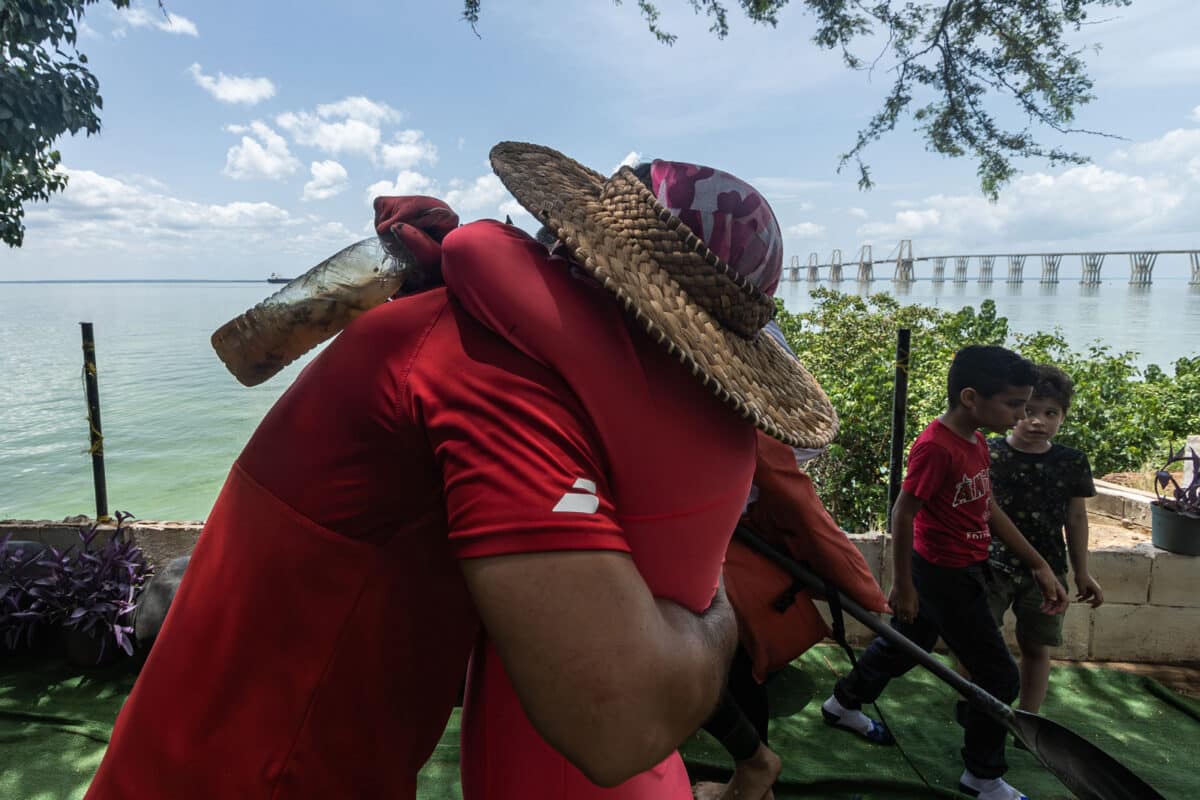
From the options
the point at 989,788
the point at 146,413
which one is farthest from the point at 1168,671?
the point at 146,413

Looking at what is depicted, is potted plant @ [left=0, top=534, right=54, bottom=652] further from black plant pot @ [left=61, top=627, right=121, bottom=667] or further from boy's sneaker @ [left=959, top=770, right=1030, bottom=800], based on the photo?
boy's sneaker @ [left=959, top=770, right=1030, bottom=800]

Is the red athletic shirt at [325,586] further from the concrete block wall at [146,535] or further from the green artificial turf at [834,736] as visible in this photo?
the concrete block wall at [146,535]

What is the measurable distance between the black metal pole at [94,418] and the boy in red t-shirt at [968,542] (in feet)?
15.5

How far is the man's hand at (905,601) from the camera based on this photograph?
10.9 ft

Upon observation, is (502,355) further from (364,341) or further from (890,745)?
(890,745)

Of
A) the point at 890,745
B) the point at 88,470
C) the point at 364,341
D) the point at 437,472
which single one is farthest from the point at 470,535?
the point at 88,470

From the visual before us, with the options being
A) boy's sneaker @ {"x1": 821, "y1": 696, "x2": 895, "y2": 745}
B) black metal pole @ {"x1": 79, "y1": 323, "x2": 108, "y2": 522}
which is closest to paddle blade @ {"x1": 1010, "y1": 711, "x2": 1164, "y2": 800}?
boy's sneaker @ {"x1": 821, "y1": 696, "x2": 895, "y2": 745}

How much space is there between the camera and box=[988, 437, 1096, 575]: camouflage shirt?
3.43 m

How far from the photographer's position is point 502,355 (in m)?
0.69

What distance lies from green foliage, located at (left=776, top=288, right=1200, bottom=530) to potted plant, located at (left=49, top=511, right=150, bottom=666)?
4.88 meters

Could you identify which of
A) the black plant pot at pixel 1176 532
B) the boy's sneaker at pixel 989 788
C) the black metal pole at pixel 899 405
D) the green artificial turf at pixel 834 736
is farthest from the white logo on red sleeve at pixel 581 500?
the black plant pot at pixel 1176 532

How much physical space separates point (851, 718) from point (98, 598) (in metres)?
4.12

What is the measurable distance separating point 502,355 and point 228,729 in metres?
0.53

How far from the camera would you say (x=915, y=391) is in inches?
262
